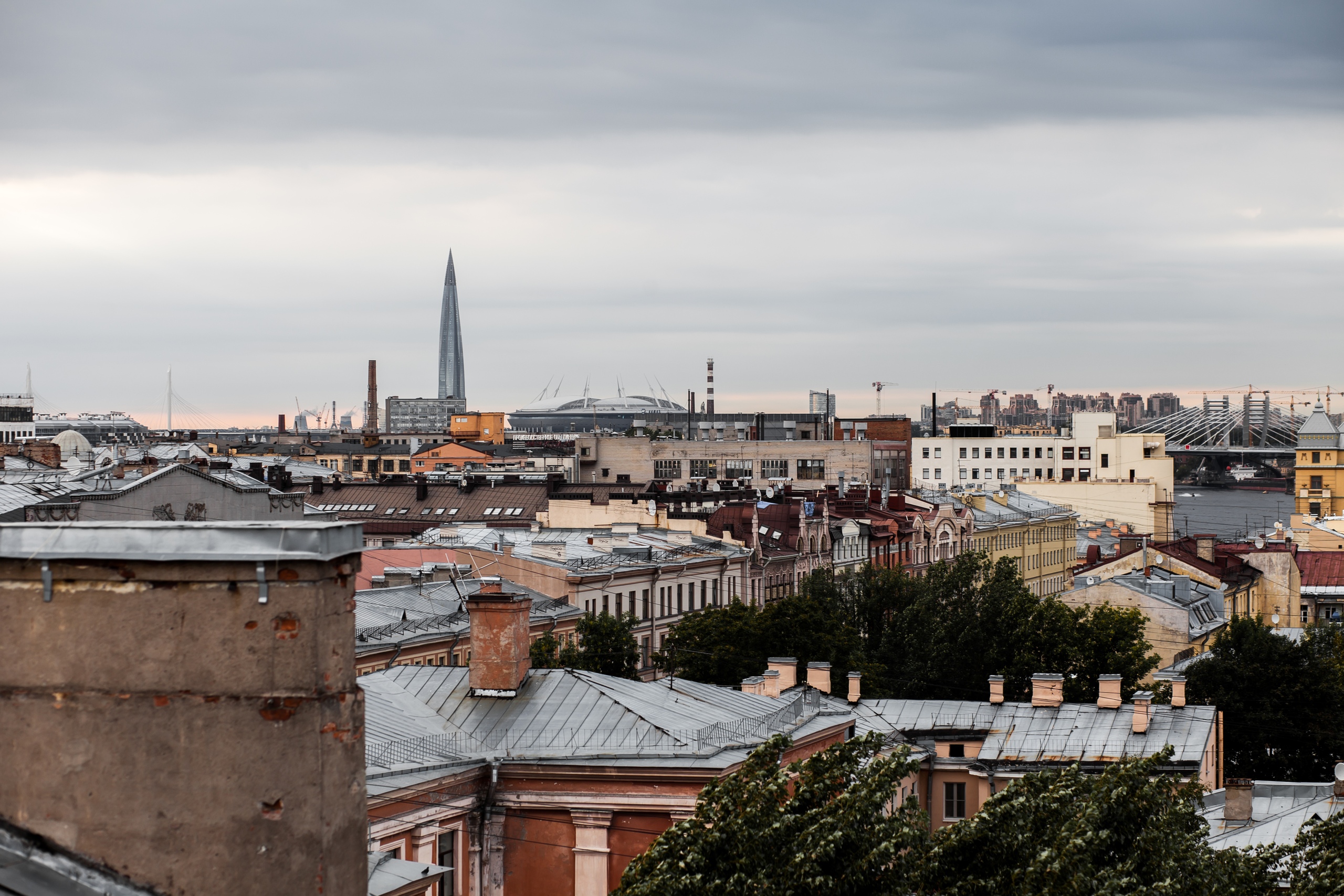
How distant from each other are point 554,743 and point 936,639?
1357 inches

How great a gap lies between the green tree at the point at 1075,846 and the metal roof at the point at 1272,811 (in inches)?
516

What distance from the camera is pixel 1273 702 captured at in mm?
49562

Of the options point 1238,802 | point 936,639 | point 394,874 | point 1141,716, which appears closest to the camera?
point 394,874

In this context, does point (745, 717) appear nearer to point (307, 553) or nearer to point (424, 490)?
point (307, 553)

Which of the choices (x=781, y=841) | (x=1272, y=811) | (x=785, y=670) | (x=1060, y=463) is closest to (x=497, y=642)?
(x=785, y=670)

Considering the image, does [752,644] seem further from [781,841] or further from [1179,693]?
[781,841]

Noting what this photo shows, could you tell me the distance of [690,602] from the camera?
213 feet

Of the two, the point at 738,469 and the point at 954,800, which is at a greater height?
the point at 738,469

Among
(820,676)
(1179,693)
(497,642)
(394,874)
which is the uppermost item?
(394,874)

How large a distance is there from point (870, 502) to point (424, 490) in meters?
26.2

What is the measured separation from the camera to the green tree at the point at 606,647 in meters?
46.1

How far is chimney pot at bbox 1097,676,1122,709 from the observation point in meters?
38.5

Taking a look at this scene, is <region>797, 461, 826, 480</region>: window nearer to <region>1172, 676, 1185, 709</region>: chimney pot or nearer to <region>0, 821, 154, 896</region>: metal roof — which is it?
<region>1172, 676, 1185, 709</region>: chimney pot

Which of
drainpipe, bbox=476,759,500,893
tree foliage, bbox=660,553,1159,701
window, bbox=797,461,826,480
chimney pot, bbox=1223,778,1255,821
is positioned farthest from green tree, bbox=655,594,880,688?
window, bbox=797,461,826,480
